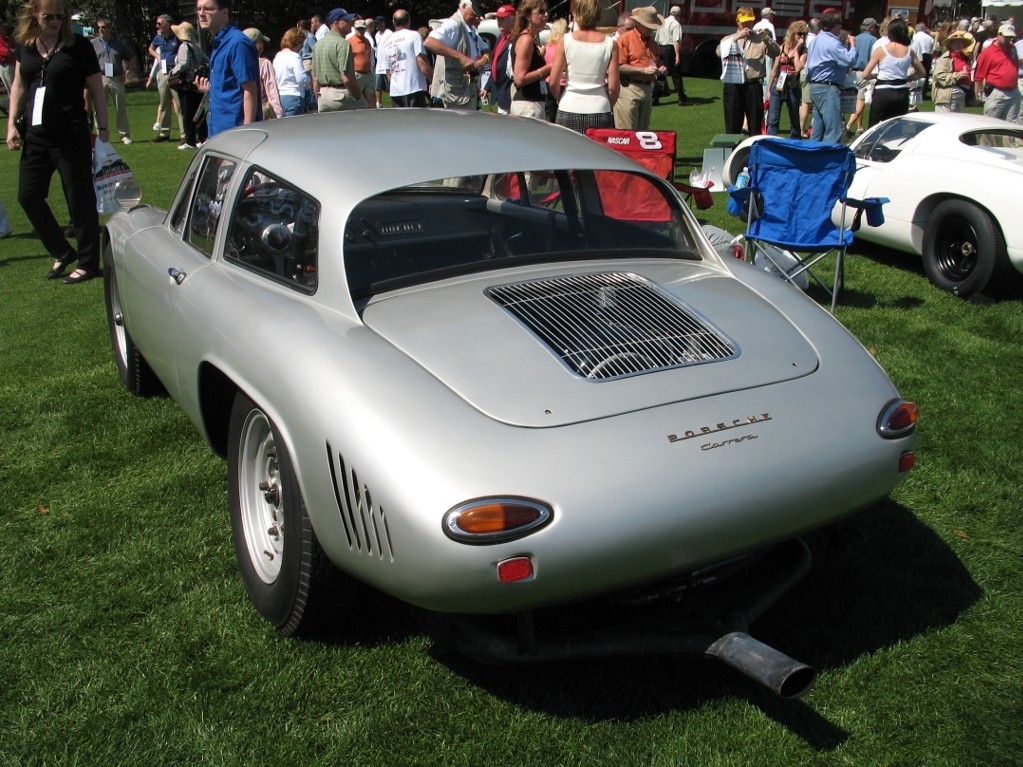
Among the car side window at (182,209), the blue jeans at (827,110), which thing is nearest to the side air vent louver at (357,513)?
the car side window at (182,209)

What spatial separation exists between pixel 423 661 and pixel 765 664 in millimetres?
1033

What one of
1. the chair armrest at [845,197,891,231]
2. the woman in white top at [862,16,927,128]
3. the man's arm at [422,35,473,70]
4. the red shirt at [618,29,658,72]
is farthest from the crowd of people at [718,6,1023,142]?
the chair armrest at [845,197,891,231]

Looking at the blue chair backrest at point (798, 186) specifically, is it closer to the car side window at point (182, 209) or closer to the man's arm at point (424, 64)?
the car side window at point (182, 209)

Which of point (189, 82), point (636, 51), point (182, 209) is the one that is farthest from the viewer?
point (189, 82)

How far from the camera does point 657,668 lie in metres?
3.01

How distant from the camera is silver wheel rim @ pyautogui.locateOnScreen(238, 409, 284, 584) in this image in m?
3.26

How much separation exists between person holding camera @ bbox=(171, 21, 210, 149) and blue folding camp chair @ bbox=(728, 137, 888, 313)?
339 inches

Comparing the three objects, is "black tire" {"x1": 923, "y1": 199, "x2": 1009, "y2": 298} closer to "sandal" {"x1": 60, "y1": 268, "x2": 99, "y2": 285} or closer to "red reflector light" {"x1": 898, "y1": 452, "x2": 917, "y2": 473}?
→ "red reflector light" {"x1": 898, "y1": 452, "x2": 917, "y2": 473}

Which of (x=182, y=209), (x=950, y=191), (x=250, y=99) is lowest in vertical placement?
(x=950, y=191)

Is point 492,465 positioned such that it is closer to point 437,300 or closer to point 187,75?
point 437,300

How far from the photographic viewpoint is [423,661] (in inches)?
119

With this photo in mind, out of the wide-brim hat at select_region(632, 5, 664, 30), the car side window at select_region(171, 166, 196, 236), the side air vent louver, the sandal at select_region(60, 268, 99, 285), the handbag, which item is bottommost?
the sandal at select_region(60, 268, 99, 285)

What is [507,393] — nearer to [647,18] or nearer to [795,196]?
[795,196]

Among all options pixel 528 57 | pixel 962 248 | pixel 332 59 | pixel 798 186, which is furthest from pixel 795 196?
pixel 332 59
